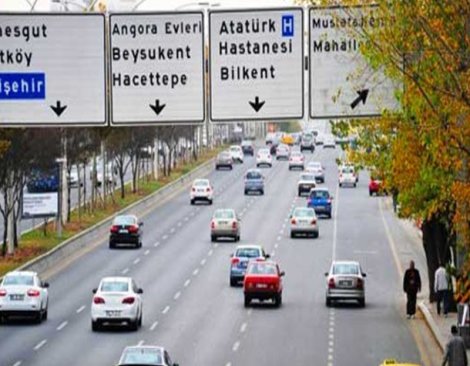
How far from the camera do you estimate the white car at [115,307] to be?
142 ft

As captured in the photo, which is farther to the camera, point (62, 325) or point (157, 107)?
point (62, 325)

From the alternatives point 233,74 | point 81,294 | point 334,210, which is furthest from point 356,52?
point 334,210

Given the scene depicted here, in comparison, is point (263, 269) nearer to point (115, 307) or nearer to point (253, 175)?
point (115, 307)

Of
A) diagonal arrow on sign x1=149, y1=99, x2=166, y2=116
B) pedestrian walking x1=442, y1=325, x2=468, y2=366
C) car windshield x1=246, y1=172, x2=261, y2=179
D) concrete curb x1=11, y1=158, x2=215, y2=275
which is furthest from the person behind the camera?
car windshield x1=246, y1=172, x2=261, y2=179

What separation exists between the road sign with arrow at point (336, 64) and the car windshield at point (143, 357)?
6.72 metres

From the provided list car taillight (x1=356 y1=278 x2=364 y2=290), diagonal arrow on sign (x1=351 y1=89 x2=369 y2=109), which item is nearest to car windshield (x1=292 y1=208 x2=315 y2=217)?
car taillight (x1=356 y1=278 x2=364 y2=290)

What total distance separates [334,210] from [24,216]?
26.3 m

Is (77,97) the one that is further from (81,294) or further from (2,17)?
(81,294)

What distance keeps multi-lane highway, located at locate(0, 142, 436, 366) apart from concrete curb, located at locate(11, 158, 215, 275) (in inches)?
32.3

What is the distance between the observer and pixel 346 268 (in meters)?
49.7

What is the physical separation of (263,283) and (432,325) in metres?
7.36

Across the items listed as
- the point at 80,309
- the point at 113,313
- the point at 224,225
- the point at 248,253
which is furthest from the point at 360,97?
the point at 224,225

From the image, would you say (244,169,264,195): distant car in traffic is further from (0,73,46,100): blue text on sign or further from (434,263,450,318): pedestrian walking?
(0,73,46,100): blue text on sign

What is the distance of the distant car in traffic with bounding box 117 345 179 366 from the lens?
30.3m
